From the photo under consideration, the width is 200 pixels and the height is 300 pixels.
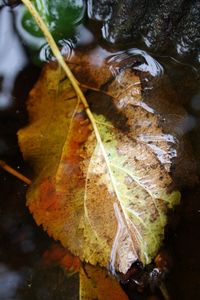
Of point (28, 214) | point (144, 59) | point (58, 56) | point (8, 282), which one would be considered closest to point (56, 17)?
point (58, 56)

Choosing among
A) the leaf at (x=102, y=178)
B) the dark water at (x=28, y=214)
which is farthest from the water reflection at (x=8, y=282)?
the leaf at (x=102, y=178)

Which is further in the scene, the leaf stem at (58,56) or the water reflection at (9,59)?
the water reflection at (9,59)

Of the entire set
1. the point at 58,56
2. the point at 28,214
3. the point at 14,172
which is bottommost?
the point at 28,214

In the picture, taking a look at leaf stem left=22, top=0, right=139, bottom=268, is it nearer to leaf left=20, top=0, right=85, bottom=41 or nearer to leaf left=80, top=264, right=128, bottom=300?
leaf left=20, top=0, right=85, bottom=41

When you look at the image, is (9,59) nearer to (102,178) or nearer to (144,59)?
(144,59)

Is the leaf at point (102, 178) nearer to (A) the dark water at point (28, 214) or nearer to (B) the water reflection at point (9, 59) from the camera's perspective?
(A) the dark water at point (28, 214)
